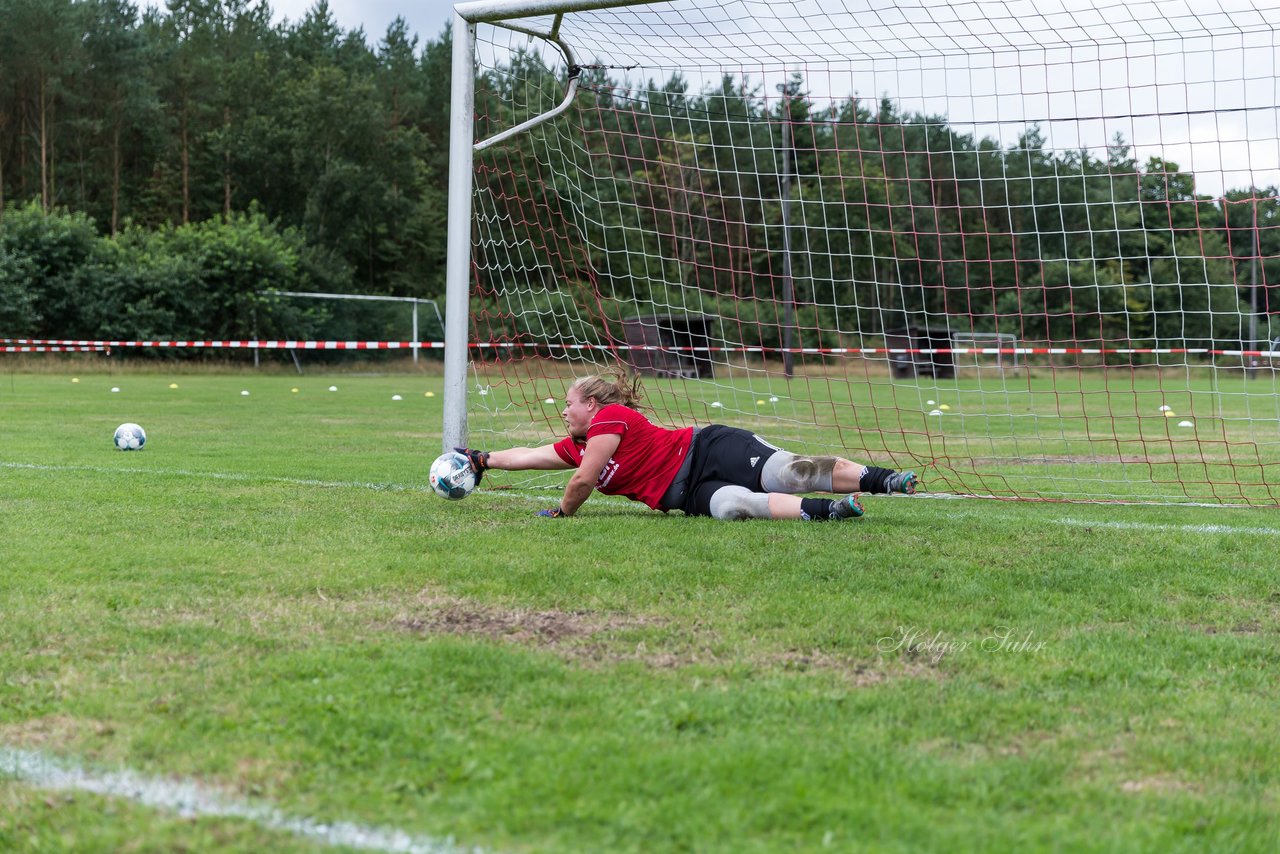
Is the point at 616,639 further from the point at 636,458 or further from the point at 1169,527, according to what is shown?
the point at 1169,527

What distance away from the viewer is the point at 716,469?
6234 mm

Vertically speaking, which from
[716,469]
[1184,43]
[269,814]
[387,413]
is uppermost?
[1184,43]

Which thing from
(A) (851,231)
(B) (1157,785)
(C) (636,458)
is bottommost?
(B) (1157,785)

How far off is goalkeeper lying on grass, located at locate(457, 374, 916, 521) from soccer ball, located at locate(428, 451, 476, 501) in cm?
64

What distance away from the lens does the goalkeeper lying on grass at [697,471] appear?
604 cm

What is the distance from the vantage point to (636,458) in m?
6.25

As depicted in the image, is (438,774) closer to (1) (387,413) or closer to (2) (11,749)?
(2) (11,749)

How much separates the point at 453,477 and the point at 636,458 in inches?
41.9

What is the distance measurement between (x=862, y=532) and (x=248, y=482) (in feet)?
12.6

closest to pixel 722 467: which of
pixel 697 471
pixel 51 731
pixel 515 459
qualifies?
pixel 697 471

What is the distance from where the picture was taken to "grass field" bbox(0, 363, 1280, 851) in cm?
234

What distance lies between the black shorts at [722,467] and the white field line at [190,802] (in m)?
3.96

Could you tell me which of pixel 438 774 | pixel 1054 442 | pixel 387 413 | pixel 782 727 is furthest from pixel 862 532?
pixel 387 413

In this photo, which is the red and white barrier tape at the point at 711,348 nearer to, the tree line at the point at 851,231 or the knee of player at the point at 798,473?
the tree line at the point at 851,231
